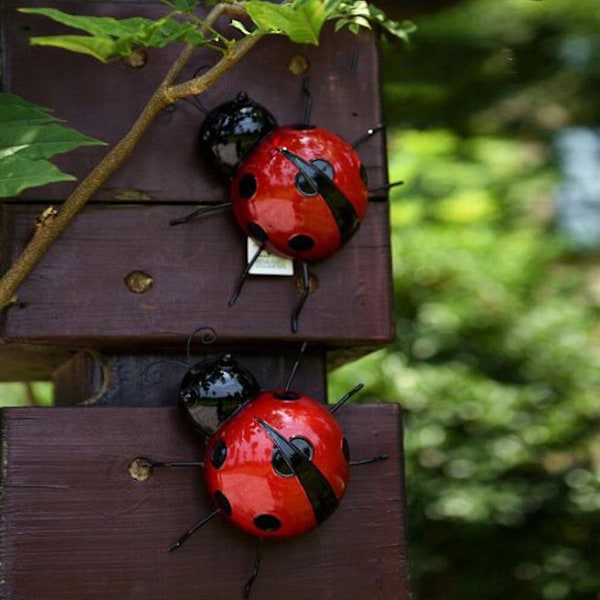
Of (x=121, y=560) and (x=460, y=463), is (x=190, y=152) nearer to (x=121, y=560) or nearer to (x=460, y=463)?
(x=121, y=560)

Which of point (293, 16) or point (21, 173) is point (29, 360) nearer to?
point (21, 173)

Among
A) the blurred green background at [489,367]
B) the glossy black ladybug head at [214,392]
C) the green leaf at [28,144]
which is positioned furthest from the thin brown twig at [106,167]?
the blurred green background at [489,367]

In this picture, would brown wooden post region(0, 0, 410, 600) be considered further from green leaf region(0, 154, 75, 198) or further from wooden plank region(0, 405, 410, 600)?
green leaf region(0, 154, 75, 198)

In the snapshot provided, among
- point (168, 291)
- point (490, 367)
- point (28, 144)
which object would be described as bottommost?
point (490, 367)

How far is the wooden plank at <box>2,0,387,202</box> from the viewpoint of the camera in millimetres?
1393

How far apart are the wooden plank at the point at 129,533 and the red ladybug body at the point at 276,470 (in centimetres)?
5

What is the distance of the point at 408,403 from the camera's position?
2.75 m

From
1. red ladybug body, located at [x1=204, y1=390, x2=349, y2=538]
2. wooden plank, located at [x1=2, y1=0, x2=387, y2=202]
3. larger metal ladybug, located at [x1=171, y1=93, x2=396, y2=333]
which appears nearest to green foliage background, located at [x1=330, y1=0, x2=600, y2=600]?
wooden plank, located at [x1=2, y1=0, x2=387, y2=202]

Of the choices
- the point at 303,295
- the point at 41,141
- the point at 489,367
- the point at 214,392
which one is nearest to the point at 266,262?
the point at 303,295

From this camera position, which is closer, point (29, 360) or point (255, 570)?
point (255, 570)

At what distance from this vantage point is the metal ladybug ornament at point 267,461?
1.27 meters

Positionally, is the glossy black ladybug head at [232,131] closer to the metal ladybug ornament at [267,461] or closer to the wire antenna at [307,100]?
the wire antenna at [307,100]

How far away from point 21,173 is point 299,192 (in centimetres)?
31

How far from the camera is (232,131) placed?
137cm
